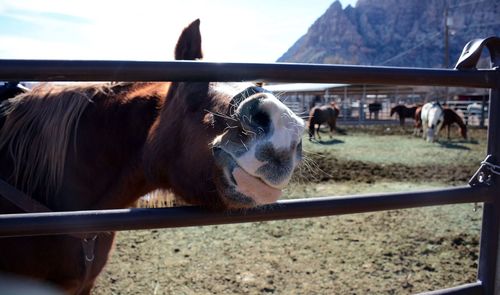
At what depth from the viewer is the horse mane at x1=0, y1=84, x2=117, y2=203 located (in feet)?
6.75

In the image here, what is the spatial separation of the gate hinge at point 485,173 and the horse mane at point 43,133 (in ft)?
6.28

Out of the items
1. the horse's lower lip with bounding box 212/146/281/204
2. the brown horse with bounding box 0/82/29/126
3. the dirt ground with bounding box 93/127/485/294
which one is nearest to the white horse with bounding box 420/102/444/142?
the dirt ground with bounding box 93/127/485/294

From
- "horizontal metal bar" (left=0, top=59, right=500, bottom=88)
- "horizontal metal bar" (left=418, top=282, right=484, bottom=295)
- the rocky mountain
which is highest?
the rocky mountain

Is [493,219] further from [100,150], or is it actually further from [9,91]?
[9,91]

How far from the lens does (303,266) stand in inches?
160

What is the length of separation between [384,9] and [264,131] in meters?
169

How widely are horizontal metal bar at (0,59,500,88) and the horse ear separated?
26.9 inches

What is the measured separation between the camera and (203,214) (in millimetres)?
1359

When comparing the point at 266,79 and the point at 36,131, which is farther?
the point at 36,131

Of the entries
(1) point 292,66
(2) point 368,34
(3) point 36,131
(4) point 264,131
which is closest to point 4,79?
(4) point 264,131

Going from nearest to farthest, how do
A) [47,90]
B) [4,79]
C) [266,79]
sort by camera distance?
[4,79] < [266,79] < [47,90]

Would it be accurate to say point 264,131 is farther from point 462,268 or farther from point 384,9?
point 384,9

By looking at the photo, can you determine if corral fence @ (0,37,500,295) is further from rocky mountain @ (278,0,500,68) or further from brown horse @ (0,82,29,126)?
rocky mountain @ (278,0,500,68)

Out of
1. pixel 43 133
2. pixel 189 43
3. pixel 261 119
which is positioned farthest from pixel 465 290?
pixel 43 133
